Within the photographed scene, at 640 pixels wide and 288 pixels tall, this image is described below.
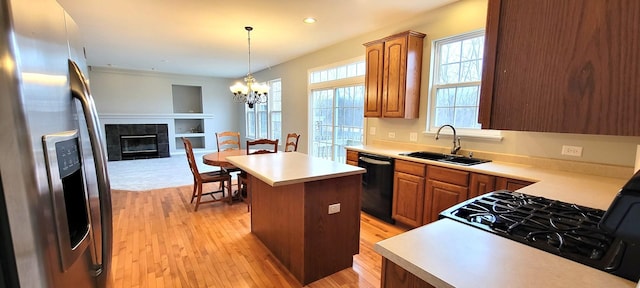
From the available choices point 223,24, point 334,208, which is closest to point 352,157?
point 334,208

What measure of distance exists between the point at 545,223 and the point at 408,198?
1.92 metres

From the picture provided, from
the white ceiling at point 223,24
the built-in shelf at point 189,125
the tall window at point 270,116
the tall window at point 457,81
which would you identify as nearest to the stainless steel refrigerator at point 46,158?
the white ceiling at point 223,24

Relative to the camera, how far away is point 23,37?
1.89 feet

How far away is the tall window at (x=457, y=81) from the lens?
117 inches

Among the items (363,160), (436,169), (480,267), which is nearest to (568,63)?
(480,267)

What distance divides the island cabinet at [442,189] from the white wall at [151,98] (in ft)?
25.0

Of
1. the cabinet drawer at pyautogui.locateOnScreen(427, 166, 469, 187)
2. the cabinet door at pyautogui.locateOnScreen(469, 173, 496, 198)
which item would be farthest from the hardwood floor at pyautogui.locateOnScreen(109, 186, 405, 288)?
the cabinet door at pyautogui.locateOnScreen(469, 173, 496, 198)

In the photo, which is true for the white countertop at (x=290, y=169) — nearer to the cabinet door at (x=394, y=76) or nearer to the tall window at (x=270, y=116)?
the cabinet door at (x=394, y=76)

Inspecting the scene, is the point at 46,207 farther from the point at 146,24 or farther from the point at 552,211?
the point at 146,24

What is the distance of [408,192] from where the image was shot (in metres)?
2.99

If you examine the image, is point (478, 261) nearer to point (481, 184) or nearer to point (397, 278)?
point (397, 278)

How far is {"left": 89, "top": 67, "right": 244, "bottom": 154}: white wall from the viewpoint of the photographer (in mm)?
7512

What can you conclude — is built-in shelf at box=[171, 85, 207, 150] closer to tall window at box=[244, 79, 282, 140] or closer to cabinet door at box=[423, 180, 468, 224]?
tall window at box=[244, 79, 282, 140]

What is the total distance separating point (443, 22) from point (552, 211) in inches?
101
